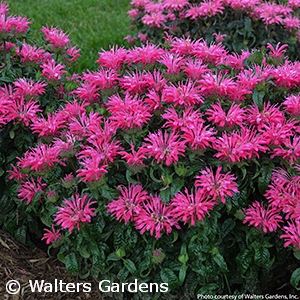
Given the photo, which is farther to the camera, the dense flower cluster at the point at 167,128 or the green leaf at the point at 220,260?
the green leaf at the point at 220,260

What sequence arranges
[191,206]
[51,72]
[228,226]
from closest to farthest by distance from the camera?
[191,206] → [228,226] → [51,72]

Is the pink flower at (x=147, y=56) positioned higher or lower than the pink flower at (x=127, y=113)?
higher

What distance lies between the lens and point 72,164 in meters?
2.06

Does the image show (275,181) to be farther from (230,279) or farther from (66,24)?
(66,24)

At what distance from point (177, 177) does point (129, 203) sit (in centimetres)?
20

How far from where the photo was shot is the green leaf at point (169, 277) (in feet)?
6.51

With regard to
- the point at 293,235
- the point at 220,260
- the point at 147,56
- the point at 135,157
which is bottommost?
the point at 220,260

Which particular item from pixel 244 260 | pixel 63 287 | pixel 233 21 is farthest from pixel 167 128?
pixel 233 21

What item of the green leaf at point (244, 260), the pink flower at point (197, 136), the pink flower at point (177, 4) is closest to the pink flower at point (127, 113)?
the pink flower at point (197, 136)

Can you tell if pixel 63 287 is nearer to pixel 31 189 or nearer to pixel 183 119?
pixel 31 189

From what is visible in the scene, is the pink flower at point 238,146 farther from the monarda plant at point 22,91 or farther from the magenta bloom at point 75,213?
the monarda plant at point 22,91

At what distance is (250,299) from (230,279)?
0.11 m

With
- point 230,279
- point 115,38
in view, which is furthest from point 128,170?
point 115,38

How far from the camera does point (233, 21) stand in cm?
380
